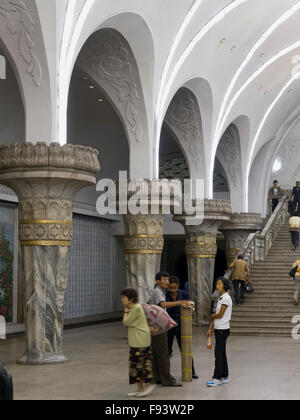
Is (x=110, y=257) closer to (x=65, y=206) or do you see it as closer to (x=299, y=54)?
(x=299, y=54)

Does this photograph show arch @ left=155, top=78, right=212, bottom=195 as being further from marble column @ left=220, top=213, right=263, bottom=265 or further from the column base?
the column base

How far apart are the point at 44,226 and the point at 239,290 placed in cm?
809

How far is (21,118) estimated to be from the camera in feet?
56.9

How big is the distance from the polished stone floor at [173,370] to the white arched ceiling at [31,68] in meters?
3.49

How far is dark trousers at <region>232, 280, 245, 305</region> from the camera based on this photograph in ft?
56.7

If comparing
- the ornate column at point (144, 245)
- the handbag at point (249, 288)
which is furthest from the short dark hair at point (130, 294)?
the handbag at point (249, 288)

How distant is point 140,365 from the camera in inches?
283

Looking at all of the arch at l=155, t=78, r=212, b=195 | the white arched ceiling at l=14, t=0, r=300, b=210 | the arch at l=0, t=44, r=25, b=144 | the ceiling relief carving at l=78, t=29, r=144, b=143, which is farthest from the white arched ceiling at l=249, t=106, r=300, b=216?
the ceiling relief carving at l=78, t=29, r=144, b=143

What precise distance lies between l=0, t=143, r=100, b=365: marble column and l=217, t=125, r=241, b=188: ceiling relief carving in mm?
12945

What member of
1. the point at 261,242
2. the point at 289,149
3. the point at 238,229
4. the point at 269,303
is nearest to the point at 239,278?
the point at 269,303

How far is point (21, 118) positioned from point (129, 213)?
474cm

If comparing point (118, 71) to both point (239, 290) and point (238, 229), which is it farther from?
point (238, 229)
